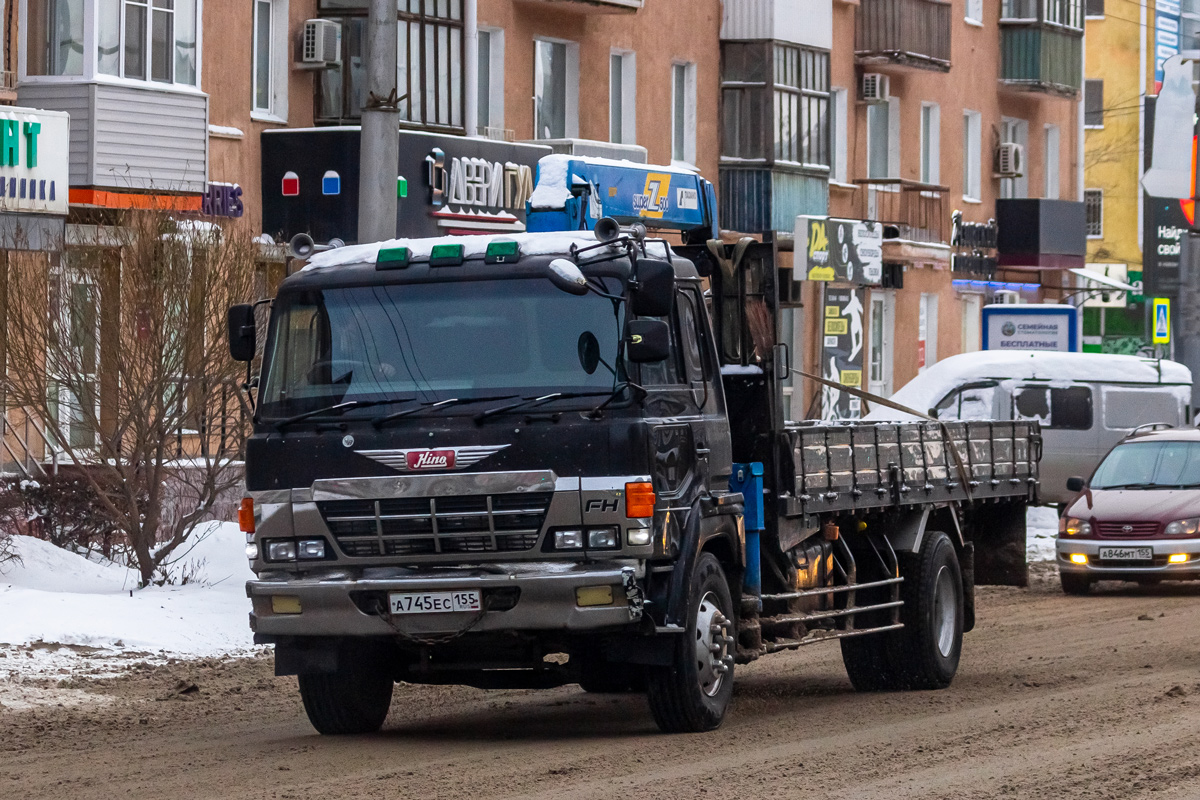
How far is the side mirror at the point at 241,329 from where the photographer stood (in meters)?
11.2

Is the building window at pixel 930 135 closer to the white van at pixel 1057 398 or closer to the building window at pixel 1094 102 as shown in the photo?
the white van at pixel 1057 398

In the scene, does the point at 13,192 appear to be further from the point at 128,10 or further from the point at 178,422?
the point at 178,422

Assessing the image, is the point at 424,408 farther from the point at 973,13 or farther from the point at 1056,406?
the point at 973,13

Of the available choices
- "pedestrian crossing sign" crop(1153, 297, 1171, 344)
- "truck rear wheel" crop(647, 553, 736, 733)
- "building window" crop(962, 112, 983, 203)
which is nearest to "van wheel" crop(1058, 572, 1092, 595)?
"truck rear wheel" crop(647, 553, 736, 733)

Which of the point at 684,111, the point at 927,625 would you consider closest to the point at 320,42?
the point at 684,111

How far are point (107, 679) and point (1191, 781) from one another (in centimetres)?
703

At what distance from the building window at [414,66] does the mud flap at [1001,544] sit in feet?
42.4

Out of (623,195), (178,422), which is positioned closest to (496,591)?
(623,195)

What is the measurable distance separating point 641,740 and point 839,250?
26.5 m

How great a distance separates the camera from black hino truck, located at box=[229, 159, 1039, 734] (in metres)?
10.1

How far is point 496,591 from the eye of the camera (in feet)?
33.4

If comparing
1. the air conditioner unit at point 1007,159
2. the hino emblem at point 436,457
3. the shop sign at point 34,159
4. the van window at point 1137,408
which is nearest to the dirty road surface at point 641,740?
the hino emblem at point 436,457

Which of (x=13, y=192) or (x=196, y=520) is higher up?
(x=13, y=192)

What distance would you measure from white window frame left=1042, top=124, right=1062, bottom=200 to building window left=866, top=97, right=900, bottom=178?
24.4ft
